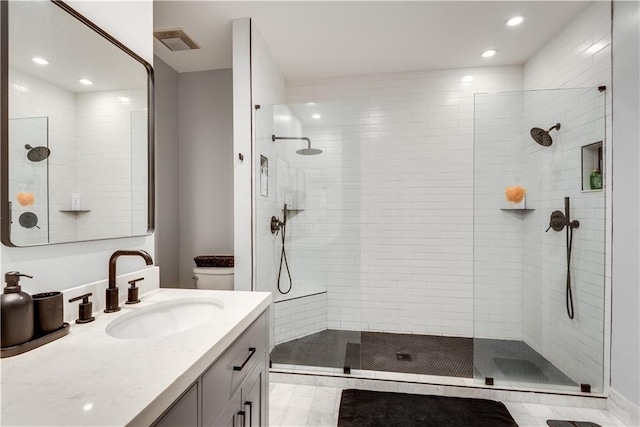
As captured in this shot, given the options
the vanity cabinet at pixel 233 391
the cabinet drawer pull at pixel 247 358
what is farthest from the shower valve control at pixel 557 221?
the cabinet drawer pull at pixel 247 358

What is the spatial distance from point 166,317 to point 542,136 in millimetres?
2601

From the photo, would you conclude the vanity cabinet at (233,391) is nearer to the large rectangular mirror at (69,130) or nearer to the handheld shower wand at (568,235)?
the large rectangular mirror at (69,130)

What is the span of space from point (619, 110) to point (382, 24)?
166 cm

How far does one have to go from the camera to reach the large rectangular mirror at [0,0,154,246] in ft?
3.20

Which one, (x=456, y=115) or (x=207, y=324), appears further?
(x=456, y=115)

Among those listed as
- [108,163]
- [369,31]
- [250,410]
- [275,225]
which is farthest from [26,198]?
[369,31]

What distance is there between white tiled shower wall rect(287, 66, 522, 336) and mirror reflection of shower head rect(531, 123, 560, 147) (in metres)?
0.90

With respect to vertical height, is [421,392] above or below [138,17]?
below

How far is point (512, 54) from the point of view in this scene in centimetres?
286

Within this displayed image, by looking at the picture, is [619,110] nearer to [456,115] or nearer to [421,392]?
[456,115]

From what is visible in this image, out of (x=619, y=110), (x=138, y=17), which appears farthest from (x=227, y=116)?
(x=619, y=110)

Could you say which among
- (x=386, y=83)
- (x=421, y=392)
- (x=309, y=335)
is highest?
(x=386, y=83)

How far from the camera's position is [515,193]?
230 centimetres

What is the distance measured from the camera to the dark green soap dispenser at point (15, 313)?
83 cm
